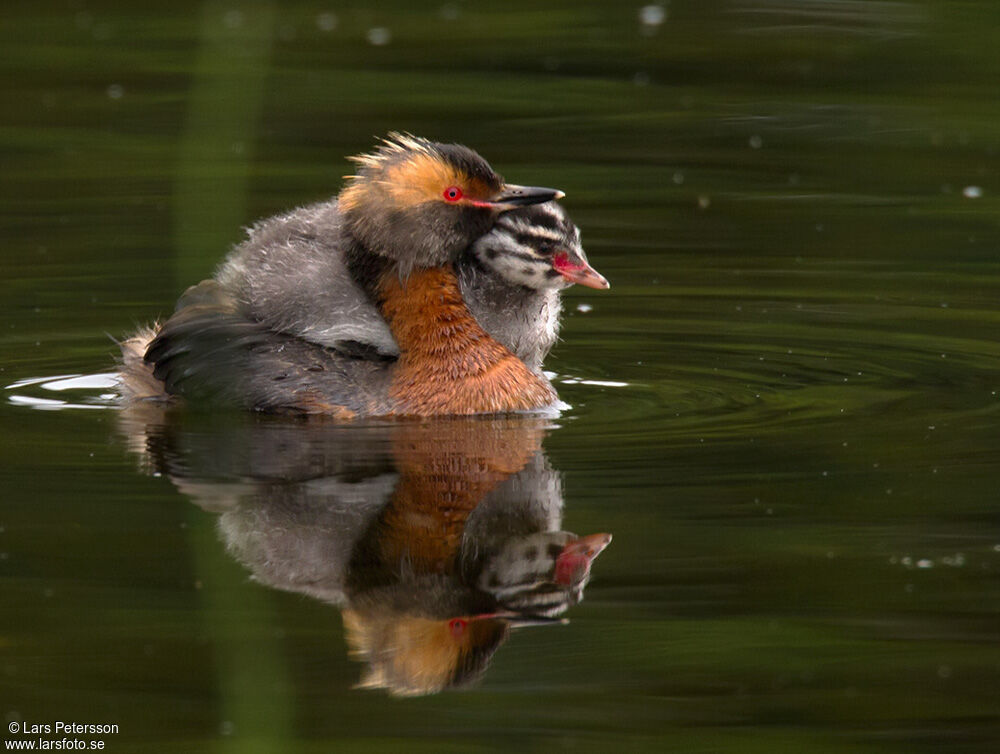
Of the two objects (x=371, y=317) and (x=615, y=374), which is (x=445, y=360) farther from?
(x=615, y=374)

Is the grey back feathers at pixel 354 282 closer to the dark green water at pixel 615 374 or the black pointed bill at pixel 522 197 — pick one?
the black pointed bill at pixel 522 197

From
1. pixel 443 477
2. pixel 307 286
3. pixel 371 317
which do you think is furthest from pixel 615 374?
pixel 443 477

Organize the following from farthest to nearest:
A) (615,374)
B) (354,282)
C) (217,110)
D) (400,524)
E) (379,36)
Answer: (379,36) < (615,374) < (354,282) < (400,524) < (217,110)

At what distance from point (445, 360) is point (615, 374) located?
0.90 metres

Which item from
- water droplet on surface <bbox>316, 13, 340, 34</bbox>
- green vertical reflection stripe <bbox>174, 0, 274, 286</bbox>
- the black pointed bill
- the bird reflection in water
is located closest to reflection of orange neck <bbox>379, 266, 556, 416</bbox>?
the bird reflection in water

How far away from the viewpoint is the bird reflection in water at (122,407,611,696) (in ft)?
17.8

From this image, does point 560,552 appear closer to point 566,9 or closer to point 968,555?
point 968,555

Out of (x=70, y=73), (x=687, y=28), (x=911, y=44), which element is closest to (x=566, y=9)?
(x=687, y=28)

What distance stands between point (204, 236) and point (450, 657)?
1.29 meters

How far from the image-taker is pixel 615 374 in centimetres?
882

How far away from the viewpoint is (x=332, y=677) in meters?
5.09

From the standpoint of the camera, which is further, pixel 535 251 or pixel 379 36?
pixel 379 36

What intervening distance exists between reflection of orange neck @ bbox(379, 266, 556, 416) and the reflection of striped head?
0.22m

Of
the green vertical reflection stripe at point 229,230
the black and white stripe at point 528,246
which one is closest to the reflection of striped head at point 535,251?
the black and white stripe at point 528,246
